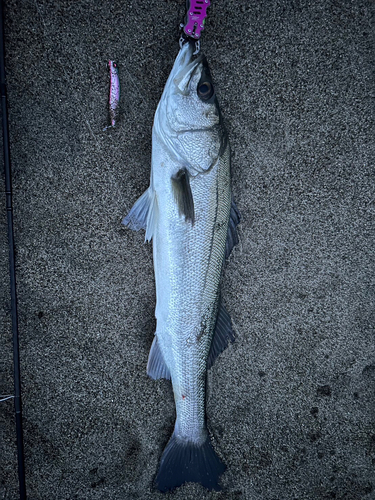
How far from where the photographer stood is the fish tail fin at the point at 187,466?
5.78 feet

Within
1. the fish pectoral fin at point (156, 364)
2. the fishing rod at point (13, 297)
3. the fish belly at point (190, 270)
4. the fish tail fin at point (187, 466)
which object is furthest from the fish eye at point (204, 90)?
the fish tail fin at point (187, 466)

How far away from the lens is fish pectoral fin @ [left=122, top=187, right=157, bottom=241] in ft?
5.44

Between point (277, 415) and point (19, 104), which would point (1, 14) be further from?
point (277, 415)

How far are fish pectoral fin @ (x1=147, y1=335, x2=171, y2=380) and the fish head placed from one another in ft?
3.40

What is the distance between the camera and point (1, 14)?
5.51 feet

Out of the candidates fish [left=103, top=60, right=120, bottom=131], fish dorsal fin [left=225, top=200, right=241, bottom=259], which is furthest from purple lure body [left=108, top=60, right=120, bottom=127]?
fish dorsal fin [left=225, top=200, right=241, bottom=259]

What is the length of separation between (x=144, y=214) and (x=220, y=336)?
2.80ft

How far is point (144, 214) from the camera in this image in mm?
1710

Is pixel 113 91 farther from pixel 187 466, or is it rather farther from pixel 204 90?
pixel 187 466

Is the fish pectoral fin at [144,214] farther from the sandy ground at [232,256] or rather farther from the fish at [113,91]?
the fish at [113,91]

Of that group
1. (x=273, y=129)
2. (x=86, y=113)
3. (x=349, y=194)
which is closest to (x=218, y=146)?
(x=273, y=129)

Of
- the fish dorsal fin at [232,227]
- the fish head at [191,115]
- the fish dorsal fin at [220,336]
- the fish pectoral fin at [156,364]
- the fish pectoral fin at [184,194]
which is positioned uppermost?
the fish head at [191,115]

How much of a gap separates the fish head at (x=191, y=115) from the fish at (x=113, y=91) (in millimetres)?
423

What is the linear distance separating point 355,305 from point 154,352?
1.41 meters
